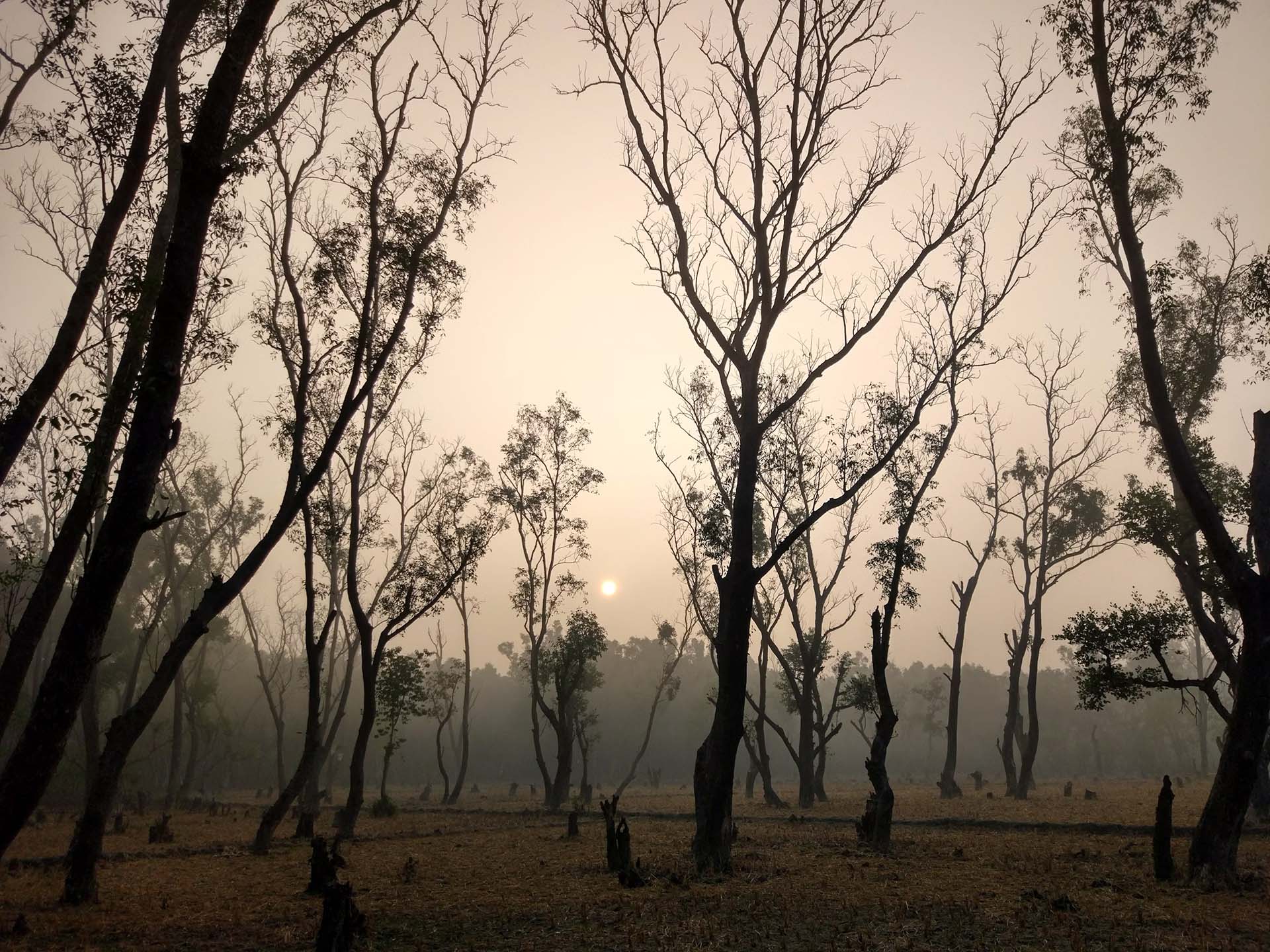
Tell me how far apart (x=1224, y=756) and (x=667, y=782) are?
68.9 meters

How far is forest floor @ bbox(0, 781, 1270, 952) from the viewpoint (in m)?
9.04

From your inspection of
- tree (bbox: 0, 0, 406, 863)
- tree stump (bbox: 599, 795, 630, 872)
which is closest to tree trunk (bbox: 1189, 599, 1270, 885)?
tree stump (bbox: 599, 795, 630, 872)

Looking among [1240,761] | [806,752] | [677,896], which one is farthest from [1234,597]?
[806,752]

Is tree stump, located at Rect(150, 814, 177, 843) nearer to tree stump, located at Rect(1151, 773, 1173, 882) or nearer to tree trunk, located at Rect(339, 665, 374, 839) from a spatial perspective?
tree trunk, located at Rect(339, 665, 374, 839)

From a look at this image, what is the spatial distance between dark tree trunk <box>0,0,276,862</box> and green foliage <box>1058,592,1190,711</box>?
15643 millimetres

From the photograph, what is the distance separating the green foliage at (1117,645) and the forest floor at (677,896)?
124 inches

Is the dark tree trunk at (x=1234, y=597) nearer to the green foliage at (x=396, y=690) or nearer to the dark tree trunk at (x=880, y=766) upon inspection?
the dark tree trunk at (x=880, y=766)

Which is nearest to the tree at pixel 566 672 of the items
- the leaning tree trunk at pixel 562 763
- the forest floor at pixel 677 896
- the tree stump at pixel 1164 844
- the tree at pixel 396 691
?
the leaning tree trunk at pixel 562 763

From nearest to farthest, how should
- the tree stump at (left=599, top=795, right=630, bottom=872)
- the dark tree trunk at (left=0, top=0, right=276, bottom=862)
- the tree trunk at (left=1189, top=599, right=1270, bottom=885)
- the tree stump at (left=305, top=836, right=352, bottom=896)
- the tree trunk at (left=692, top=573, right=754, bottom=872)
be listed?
the dark tree trunk at (left=0, top=0, right=276, bottom=862) < the tree stump at (left=305, top=836, right=352, bottom=896) < the tree trunk at (left=1189, top=599, right=1270, bottom=885) < the tree trunk at (left=692, top=573, right=754, bottom=872) < the tree stump at (left=599, top=795, right=630, bottom=872)

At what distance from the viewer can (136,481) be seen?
672 cm

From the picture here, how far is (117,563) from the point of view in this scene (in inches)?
261

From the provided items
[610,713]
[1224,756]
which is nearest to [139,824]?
[1224,756]

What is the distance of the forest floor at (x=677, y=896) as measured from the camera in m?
9.04

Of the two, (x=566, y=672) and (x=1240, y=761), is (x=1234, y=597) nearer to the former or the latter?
(x=1240, y=761)
